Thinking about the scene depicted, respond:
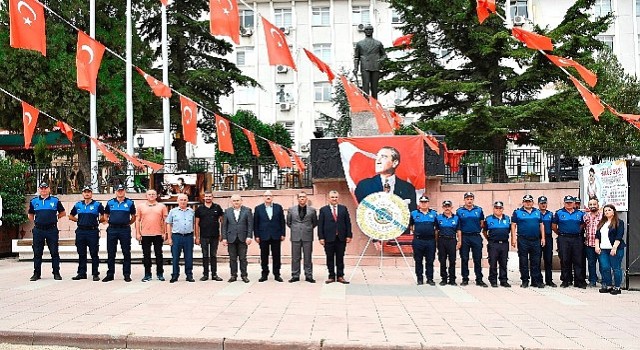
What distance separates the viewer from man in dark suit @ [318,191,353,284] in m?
12.5

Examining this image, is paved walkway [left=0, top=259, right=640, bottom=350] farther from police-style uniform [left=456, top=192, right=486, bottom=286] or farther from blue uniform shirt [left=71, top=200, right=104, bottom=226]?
blue uniform shirt [left=71, top=200, right=104, bottom=226]

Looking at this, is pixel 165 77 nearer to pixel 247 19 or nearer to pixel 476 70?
pixel 476 70

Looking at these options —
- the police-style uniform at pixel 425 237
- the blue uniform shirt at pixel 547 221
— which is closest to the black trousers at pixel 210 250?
the police-style uniform at pixel 425 237

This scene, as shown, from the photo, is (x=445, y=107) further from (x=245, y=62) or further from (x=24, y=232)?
(x=245, y=62)

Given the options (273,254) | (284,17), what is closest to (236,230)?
(273,254)

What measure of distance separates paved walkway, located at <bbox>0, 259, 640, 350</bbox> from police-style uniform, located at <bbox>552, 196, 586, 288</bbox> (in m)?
0.62

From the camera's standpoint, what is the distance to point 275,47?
533 inches

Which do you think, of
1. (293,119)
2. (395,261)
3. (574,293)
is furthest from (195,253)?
(293,119)

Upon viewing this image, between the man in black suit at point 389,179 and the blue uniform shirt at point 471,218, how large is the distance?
11.4ft

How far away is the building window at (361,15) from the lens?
45125 mm

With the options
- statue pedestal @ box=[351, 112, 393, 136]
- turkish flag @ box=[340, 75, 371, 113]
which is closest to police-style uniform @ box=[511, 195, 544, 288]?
turkish flag @ box=[340, 75, 371, 113]

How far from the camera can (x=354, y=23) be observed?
148 ft

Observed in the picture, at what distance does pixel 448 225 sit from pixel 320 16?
3536 centimetres

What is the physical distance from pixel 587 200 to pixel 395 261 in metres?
4.84
